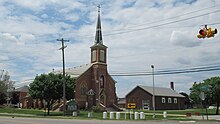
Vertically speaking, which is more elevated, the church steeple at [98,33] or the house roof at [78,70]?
the church steeple at [98,33]

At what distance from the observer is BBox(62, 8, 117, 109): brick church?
73312mm

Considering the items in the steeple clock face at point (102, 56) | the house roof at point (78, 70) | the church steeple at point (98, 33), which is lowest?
the house roof at point (78, 70)

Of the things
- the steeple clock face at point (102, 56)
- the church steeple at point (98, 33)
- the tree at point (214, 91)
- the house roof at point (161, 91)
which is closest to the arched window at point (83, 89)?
the steeple clock face at point (102, 56)

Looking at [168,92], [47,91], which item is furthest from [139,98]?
[47,91]

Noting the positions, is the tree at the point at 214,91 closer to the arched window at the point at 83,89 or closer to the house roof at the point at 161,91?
the arched window at the point at 83,89

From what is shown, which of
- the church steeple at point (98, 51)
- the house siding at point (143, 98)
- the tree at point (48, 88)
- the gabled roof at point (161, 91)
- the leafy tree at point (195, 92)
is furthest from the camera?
the gabled roof at point (161, 91)

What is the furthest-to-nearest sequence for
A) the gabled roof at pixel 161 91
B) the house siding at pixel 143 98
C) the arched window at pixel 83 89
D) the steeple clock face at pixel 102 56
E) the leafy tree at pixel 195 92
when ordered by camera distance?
the gabled roof at pixel 161 91
the house siding at pixel 143 98
the steeple clock face at pixel 102 56
the arched window at pixel 83 89
the leafy tree at pixel 195 92

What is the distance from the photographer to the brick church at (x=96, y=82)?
73312 millimetres

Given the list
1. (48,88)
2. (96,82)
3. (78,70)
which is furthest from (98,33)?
(48,88)

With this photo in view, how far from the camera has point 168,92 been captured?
93.8m

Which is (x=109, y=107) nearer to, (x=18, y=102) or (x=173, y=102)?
(x=173, y=102)

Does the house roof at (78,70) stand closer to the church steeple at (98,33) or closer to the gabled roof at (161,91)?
the church steeple at (98,33)

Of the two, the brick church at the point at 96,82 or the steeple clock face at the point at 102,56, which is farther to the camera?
the steeple clock face at the point at 102,56

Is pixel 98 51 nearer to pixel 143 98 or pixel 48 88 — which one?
pixel 143 98
